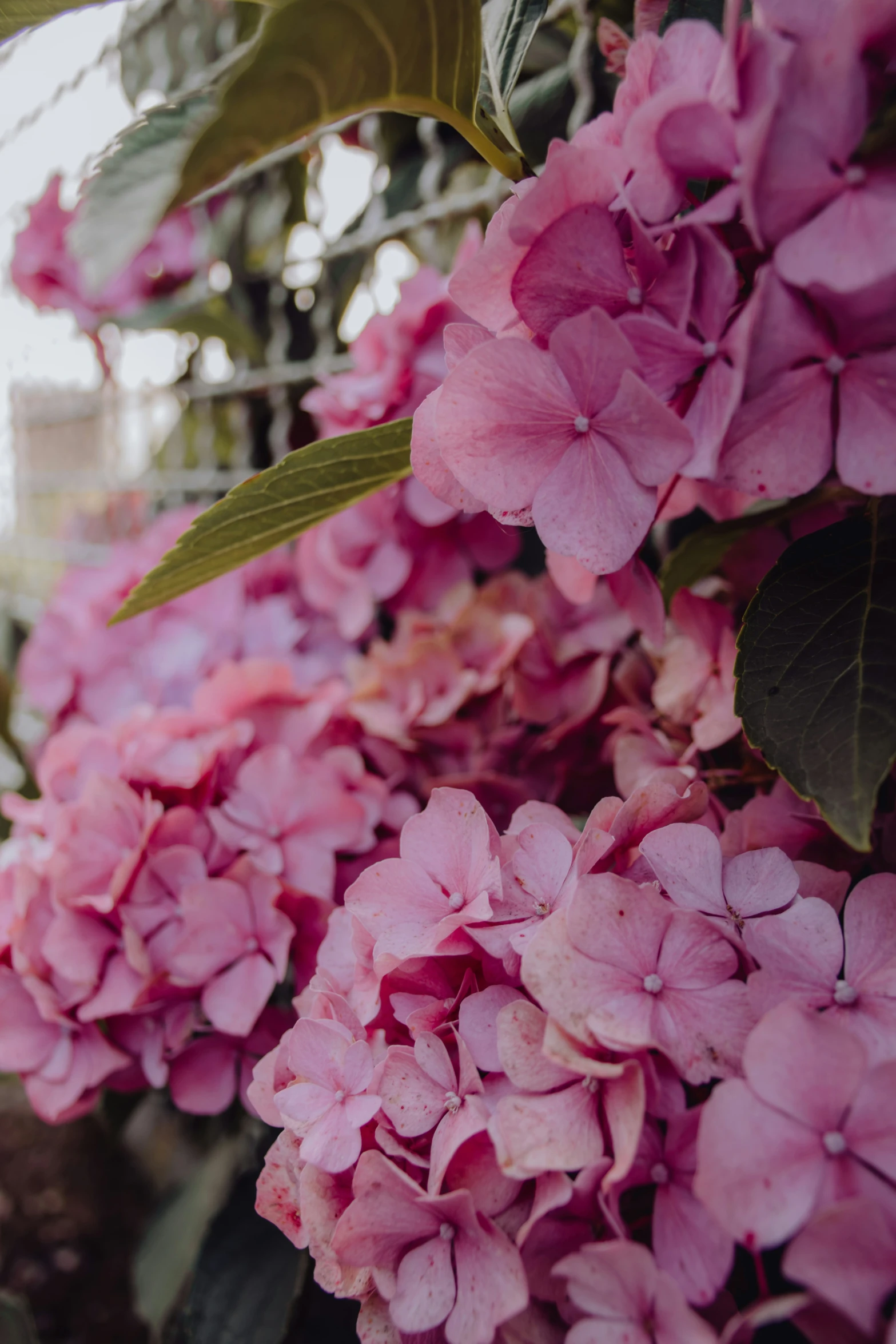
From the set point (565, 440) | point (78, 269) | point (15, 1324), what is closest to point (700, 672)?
point (565, 440)

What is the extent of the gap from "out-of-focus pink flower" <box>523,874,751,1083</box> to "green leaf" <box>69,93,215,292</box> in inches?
9.5

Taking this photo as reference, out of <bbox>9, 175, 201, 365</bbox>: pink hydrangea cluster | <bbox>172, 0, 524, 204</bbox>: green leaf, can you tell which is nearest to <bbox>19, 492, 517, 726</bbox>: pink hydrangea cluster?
<bbox>172, 0, 524, 204</bbox>: green leaf

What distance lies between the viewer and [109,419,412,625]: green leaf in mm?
368

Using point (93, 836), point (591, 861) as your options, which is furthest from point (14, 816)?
point (591, 861)

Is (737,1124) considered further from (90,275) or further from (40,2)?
(40,2)

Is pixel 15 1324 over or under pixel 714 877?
under

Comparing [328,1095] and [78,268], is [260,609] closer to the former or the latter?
[328,1095]

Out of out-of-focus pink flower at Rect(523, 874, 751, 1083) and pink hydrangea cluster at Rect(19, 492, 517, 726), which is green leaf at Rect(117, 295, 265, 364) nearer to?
pink hydrangea cluster at Rect(19, 492, 517, 726)

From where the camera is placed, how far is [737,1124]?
0.69 feet

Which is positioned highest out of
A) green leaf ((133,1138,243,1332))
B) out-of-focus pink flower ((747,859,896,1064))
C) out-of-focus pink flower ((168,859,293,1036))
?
out-of-focus pink flower ((747,859,896,1064))

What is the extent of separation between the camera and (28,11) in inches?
12.3

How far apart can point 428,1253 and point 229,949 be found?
199mm

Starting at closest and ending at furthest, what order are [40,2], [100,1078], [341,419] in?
[40,2]
[100,1078]
[341,419]

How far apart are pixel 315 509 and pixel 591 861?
202mm
